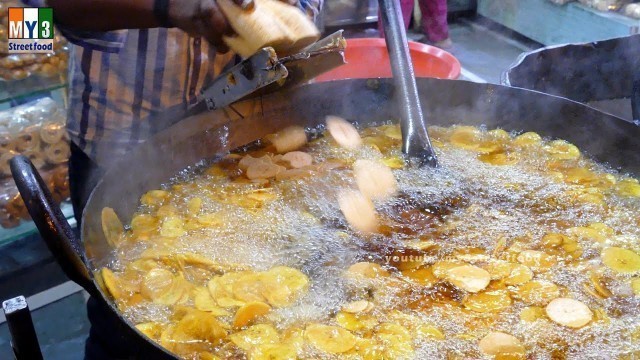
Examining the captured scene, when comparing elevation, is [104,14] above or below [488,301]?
above

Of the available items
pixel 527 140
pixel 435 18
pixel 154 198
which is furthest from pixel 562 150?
pixel 435 18

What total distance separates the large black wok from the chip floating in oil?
55 mm

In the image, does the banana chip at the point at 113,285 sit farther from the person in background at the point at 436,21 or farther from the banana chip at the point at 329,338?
the person in background at the point at 436,21

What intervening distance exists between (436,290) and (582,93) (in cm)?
146

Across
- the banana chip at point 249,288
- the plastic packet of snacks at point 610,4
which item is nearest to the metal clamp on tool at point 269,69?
the banana chip at point 249,288

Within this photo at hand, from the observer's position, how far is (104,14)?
1577 mm

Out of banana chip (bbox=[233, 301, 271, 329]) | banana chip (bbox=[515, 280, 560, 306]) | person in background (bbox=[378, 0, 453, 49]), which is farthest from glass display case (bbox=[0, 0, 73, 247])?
person in background (bbox=[378, 0, 453, 49])

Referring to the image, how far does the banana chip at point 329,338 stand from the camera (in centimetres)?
112

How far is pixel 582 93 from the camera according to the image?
2334 millimetres

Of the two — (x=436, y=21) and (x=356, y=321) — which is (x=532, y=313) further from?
(x=436, y=21)

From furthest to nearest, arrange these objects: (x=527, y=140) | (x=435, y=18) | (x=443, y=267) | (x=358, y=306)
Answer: (x=435, y=18) → (x=527, y=140) → (x=443, y=267) → (x=358, y=306)

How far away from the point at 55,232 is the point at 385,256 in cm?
72

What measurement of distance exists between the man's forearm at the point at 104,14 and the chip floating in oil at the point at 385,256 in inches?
18.8

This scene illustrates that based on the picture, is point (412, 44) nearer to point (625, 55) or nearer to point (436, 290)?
point (625, 55)
